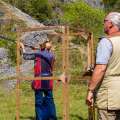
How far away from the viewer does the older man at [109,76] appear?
6.30 metres

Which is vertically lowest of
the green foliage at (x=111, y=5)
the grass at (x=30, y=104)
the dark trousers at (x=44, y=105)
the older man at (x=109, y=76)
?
the grass at (x=30, y=104)

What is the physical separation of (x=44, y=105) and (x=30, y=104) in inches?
82.5

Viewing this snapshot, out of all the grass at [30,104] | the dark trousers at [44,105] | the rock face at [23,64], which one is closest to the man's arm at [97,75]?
the dark trousers at [44,105]

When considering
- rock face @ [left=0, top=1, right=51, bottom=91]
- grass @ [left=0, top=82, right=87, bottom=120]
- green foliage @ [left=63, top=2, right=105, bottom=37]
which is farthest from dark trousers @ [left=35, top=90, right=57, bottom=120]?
green foliage @ [left=63, top=2, right=105, bottom=37]

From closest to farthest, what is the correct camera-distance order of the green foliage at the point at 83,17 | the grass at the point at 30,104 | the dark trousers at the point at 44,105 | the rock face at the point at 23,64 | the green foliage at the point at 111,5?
1. the dark trousers at the point at 44,105
2. the grass at the point at 30,104
3. the rock face at the point at 23,64
4. the green foliage at the point at 83,17
5. the green foliage at the point at 111,5

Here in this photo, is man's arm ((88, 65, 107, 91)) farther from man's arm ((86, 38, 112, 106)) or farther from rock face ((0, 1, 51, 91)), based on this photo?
rock face ((0, 1, 51, 91))

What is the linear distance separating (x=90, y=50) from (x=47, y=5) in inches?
582

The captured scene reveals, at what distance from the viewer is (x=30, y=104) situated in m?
12.1

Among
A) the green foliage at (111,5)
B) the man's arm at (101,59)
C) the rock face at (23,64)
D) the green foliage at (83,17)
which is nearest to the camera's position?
the man's arm at (101,59)

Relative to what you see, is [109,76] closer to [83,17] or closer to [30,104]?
[30,104]

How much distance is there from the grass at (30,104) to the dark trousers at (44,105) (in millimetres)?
671

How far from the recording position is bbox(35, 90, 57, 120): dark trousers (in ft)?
32.7

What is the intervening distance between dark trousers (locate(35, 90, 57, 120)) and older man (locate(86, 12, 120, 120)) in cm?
353

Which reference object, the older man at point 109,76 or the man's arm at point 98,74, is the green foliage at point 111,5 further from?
the man's arm at point 98,74
